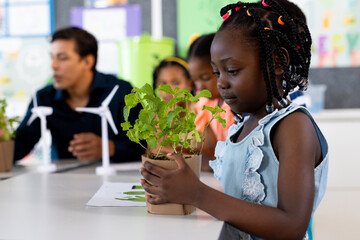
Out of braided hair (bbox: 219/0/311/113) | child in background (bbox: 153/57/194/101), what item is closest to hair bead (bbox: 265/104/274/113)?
braided hair (bbox: 219/0/311/113)

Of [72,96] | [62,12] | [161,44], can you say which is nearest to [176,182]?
[72,96]

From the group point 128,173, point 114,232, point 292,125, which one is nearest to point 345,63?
point 128,173

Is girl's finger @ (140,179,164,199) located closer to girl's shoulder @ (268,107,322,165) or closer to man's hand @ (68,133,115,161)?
girl's shoulder @ (268,107,322,165)

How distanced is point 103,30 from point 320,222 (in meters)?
1.97

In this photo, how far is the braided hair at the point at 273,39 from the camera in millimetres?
771

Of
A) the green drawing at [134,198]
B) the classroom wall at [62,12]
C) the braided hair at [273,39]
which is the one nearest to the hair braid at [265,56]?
the braided hair at [273,39]

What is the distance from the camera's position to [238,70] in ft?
2.54

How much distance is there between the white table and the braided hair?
273 millimetres

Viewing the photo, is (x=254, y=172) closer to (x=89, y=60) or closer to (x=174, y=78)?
(x=89, y=60)

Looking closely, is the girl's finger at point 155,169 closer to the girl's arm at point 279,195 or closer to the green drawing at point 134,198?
the girl's arm at point 279,195

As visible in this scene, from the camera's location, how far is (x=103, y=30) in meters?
3.05

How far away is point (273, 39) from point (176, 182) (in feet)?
1.05

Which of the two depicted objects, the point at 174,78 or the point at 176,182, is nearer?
the point at 176,182

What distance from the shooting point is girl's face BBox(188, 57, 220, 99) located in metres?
1.48
